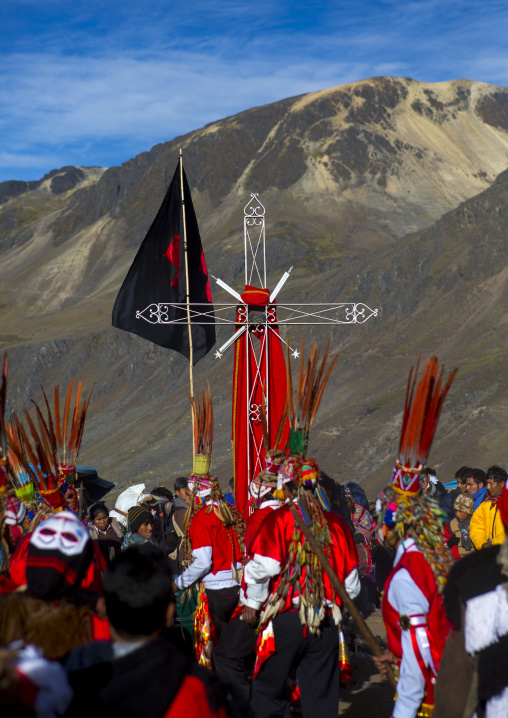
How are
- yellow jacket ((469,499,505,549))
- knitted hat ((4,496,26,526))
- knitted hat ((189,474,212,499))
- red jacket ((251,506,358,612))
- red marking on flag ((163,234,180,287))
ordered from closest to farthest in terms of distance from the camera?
red jacket ((251,506,358,612)) → knitted hat ((4,496,26,526)) → knitted hat ((189,474,212,499)) → yellow jacket ((469,499,505,549)) → red marking on flag ((163,234,180,287))

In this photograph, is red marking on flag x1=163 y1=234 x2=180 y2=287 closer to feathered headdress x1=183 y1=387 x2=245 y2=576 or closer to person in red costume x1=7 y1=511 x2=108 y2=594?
feathered headdress x1=183 y1=387 x2=245 y2=576

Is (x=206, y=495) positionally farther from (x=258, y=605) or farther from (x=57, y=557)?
(x=57, y=557)

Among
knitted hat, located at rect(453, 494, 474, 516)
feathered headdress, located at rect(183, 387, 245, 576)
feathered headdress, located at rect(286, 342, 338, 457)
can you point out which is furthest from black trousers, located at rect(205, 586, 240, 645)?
knitted hat, located at rect(453, 494, 474, 516)

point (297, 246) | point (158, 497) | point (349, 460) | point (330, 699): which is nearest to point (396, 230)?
point (297, 246)

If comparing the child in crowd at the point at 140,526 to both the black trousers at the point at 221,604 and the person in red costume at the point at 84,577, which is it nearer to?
the black trousers at the point at 221,604

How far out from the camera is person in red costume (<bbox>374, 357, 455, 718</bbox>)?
3664 millimetres

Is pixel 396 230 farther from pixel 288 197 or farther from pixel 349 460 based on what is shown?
pixel 349 460

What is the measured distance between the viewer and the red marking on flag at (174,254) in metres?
9.41

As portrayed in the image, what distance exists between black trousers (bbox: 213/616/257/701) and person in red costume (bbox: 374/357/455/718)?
1.66 m

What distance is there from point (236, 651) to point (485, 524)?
2.30 metres

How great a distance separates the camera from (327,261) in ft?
187

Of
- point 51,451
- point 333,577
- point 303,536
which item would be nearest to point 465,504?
point 303,536

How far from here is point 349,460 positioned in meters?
24.0

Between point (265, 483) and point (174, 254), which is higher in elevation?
point (174, 254)
